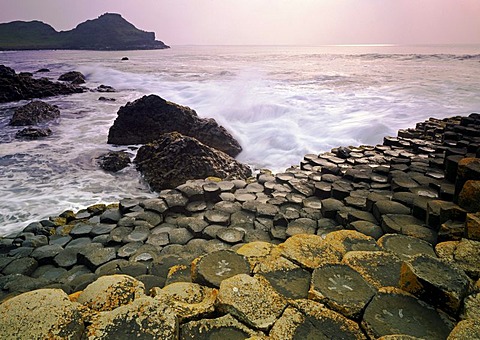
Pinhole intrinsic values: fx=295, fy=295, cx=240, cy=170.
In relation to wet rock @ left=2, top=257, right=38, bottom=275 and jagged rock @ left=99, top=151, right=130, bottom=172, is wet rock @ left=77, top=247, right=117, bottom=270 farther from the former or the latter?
jagged rock @ left=99, top=151, right=130, bottom=172

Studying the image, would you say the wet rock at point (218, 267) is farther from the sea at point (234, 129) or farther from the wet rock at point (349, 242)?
the sea at point (234, 129)

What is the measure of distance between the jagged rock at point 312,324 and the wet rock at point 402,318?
94 mm

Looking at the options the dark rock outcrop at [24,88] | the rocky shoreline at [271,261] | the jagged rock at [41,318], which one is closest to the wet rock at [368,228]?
the rocky shoreline at [271,261]

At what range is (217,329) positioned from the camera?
5.08ft

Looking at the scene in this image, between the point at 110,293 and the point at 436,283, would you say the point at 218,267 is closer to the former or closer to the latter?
the point at 110,293

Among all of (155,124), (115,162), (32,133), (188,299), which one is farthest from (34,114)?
(188,299)

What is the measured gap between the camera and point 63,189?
585 centimetres

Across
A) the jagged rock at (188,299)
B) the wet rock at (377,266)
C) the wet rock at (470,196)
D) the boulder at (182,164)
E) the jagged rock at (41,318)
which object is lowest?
the boulder at (182,164)

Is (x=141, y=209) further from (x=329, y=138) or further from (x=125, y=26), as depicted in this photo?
(x=125, y=26)

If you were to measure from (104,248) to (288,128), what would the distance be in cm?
807

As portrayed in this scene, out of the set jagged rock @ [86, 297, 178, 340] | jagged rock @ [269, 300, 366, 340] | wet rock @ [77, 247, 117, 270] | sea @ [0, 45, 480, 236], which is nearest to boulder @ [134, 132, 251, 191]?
sea @ [0, 45, 480, 236]

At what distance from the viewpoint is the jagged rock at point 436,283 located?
1609 mm

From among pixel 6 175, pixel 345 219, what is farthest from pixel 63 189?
pixel 345 219

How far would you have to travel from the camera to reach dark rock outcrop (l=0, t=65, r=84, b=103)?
1711 cm
